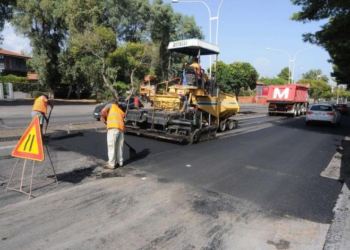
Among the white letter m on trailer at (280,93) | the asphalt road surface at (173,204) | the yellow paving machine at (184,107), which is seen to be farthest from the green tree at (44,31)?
the asphalt road surface at (173,204)

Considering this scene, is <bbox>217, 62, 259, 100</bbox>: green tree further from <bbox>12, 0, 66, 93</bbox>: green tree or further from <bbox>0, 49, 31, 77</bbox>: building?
<bbox>0, 49, 31, 77</bbox>: building

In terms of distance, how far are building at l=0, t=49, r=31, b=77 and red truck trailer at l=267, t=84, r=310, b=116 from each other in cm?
4131

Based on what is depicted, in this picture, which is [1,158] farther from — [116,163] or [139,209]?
[139,209]

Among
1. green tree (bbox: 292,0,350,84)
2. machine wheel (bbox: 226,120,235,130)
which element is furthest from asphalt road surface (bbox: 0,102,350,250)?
green tree (bbox: 292,0,350,84)

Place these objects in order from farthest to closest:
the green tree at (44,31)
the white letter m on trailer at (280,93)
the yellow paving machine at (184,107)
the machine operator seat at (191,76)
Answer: the green tree at (44,31), the white letter m on trailer at (280,93), the machine operator seat at (191,76), the yellow paving machine at (184,107)

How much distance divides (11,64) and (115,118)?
50294mm

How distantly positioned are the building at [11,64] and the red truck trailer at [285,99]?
4131 centimetres

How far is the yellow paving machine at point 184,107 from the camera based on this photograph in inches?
390

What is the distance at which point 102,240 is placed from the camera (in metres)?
3.48

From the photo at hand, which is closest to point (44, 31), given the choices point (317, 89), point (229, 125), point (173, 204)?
point (229, 125)

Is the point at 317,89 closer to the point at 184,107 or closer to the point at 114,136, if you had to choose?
the point at 184,107

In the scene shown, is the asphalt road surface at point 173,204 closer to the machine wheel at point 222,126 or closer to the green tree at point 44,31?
the machine wheel at point 222,126

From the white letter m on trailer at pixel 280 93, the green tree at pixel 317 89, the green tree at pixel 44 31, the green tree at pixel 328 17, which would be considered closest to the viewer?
the green tree at pixel 328 17

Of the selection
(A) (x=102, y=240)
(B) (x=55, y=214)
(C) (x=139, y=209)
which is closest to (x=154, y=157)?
(C) (x=139, y=209)
